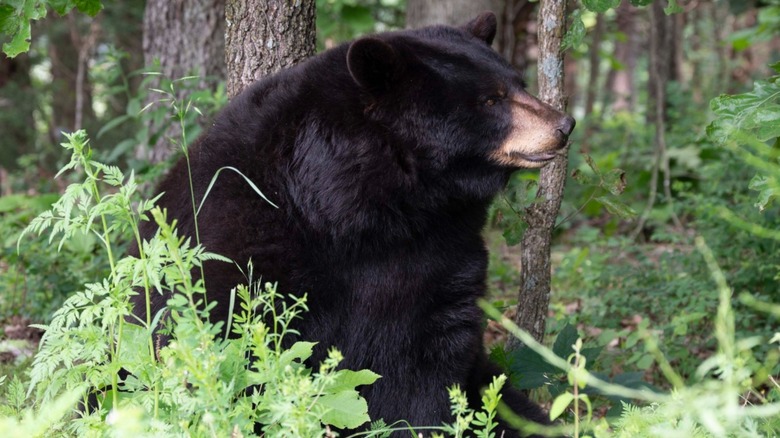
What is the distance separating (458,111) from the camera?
10.6 ft

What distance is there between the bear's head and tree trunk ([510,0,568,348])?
55 cm

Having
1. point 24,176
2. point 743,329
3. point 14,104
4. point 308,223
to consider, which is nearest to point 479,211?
point 308,223

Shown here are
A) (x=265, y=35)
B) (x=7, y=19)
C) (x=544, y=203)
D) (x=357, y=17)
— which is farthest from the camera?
(x=357, y=17)

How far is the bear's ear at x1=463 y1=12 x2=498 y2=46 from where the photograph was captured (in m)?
3.66

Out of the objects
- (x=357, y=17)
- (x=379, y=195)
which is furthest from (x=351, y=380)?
(x=357, y=17)

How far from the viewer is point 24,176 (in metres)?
9.73

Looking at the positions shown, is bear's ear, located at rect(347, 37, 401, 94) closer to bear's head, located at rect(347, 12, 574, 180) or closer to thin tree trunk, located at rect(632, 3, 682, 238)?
bear's head, located at rect(347, 12, 574, 180)

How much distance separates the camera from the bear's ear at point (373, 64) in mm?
2986

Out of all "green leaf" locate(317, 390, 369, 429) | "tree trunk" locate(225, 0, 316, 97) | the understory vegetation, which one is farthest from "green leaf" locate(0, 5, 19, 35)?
"green leaf" locate(317, 390, 369, 429)

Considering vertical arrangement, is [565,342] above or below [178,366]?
below

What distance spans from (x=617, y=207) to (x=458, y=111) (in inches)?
44.5

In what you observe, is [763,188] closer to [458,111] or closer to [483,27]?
[458,111]

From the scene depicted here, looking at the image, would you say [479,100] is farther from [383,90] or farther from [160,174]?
[160,174]

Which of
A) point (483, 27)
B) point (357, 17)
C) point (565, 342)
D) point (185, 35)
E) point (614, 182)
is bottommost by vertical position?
point (565, 342)
